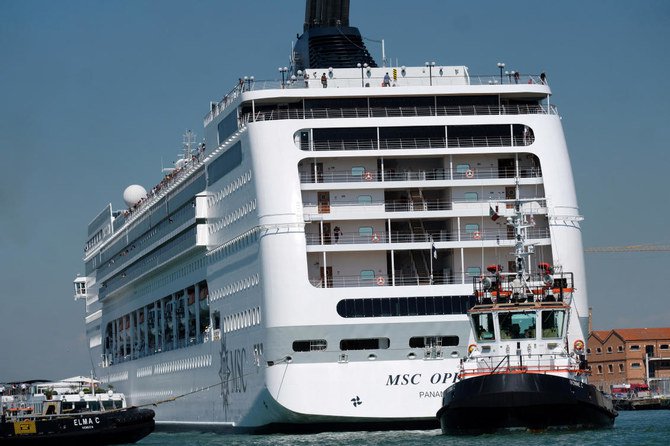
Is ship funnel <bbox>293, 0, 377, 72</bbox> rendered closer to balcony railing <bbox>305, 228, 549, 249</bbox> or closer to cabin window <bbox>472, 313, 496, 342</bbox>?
balcony railing <bbox>305, 228, 549, 249</bbox>

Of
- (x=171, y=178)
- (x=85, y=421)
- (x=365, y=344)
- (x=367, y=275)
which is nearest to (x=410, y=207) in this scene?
(x=367, y=275)

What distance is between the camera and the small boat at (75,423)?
2185 inches

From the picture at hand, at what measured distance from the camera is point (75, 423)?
56.0 metres

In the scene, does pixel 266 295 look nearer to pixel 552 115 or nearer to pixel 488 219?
pixel 488 219

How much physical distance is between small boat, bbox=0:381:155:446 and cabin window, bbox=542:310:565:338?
1730 cm

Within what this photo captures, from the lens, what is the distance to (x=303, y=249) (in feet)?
172

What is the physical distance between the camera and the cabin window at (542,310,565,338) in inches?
1838

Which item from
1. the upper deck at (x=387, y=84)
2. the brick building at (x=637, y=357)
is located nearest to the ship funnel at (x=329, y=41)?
the upper deck at (x=387, y=84)

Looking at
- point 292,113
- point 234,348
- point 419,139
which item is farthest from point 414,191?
point 234,348

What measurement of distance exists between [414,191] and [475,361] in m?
9.55

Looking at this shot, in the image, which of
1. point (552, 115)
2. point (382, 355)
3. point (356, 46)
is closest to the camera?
point (382, 355)

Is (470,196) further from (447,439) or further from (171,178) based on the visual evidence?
(171,178)

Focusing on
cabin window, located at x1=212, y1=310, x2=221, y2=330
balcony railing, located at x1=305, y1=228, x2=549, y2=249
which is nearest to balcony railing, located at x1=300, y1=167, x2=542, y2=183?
balcony railing, located at x1=305, y1=228, x2=549, y2=249

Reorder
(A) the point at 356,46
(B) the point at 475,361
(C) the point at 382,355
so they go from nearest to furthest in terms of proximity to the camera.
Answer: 1. (B) the point at 475,361
2. (C) the point at 382,355
3. (A) the point at 356,46
